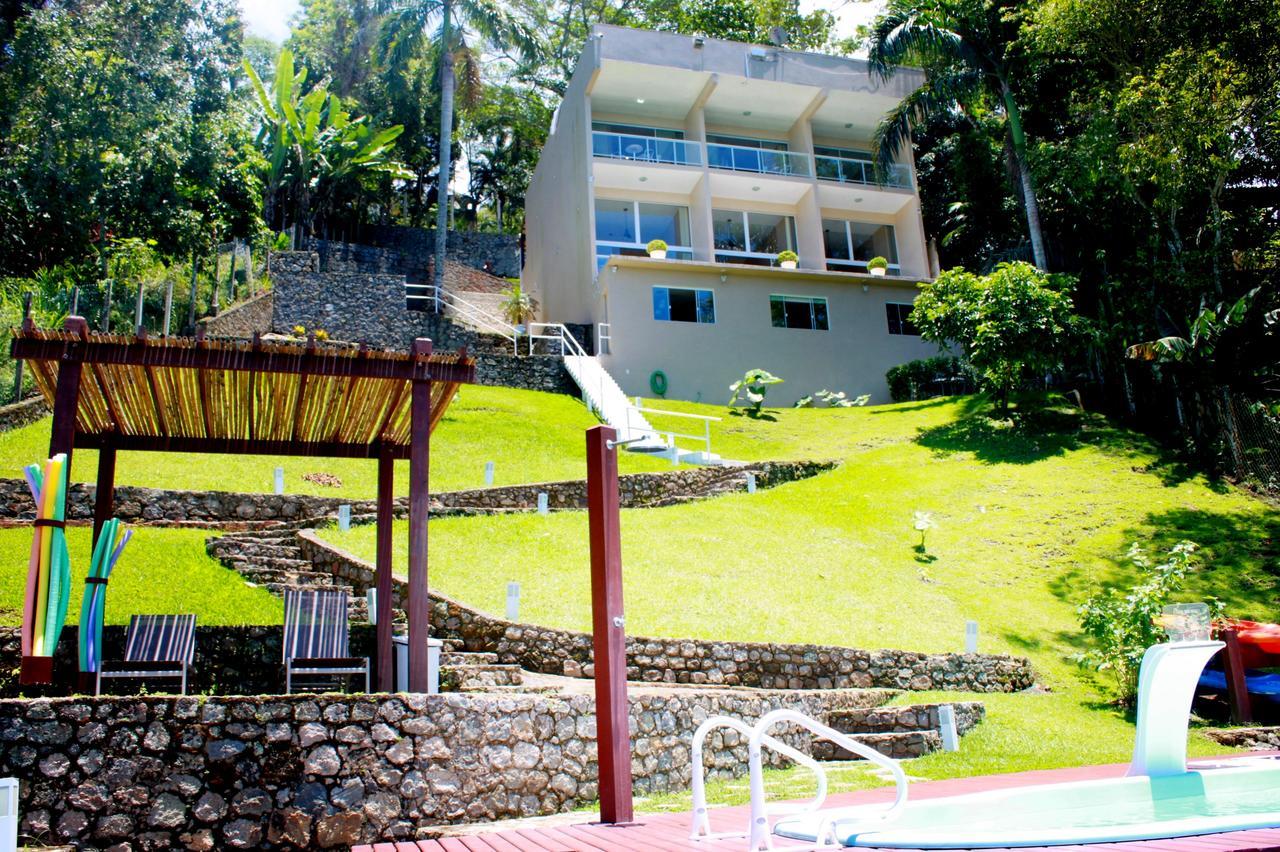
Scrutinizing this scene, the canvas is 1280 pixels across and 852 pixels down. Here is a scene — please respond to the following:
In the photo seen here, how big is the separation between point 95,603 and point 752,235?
2817cm

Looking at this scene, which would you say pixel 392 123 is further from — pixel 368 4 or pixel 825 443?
pixel 825 443

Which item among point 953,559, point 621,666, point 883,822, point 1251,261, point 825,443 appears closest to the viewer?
point 883,822

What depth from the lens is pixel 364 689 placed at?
8945mm

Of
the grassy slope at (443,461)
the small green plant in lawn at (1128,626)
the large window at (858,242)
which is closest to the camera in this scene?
the small green plant in lawn at (1128,626)

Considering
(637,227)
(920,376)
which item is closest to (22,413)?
(637,227)

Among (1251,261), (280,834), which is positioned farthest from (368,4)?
(280,834)

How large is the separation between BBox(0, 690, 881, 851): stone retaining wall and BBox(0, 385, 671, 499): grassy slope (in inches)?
398

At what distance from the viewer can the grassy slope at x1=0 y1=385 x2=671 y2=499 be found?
1666cm

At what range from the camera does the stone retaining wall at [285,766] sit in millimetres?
6043

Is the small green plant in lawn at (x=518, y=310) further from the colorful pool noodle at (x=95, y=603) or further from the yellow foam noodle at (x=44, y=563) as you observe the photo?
the yellow foam noodle at (x=44, y=563)

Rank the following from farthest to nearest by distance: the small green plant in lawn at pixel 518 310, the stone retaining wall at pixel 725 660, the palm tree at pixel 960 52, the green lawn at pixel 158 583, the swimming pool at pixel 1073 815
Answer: the small green plant in lawn at pixel 518 310
the palm tree at pixel 960 52
the stone retaining wall at pixel 725 660
the green lawn at pixel 158 583
the swimming pool at pixel 1073 815

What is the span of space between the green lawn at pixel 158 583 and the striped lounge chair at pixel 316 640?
1.38 m

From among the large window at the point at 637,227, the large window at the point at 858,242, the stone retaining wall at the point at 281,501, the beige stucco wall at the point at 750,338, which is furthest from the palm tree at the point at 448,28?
the stone retaining wall at the point at 281,501

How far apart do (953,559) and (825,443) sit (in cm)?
773
